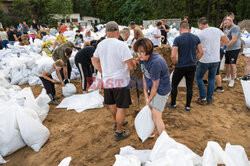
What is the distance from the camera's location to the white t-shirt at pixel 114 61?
1.85 metres

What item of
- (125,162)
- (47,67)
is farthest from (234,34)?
(47,67)

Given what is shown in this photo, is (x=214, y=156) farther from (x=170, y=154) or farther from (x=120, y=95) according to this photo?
(x=120, y=95)

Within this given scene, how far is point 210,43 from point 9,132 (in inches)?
124

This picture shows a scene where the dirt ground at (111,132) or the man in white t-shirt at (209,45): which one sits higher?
the man in white t-shirt at (209,45)

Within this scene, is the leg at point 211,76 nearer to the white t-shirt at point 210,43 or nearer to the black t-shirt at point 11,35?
the white t-shirt at point 210,43

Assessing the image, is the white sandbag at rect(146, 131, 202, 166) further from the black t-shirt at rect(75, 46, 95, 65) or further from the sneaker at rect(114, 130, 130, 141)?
the black t-shirt at rect(75, 46, 95, 65)

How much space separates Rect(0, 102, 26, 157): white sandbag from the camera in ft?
6.75

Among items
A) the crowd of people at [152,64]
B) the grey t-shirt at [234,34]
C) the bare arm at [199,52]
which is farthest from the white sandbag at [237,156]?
the grey t-shirt at [234,34]

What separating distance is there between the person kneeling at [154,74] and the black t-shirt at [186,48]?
0.90 metres

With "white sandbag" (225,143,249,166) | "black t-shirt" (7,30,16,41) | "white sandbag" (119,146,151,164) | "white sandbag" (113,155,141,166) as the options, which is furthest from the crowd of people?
"black t-shirt" (7,30,16,41)

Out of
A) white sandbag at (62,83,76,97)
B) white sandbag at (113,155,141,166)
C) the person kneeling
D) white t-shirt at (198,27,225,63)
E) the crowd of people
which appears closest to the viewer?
white sandbag at (113,155,141,166)

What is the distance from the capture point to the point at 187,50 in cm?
240

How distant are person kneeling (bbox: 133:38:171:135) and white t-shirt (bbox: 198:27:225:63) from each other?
4.59 ft

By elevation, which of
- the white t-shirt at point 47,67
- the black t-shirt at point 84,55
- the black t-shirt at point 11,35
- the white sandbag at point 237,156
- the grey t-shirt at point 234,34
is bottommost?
the white sandbag at point 237,156
